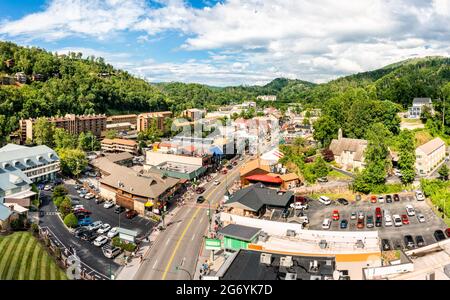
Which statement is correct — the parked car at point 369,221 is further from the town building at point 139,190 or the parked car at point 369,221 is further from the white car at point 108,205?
the white car at point 108,205

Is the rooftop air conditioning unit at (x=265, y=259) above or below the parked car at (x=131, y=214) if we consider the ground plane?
above

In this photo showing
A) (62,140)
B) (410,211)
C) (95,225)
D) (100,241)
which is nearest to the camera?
(100,241)

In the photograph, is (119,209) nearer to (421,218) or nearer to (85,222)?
(85,222)

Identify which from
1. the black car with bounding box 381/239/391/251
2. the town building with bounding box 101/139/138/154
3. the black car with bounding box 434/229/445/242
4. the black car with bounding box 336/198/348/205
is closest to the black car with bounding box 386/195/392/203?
the black car with bounding box 336/198/348/205

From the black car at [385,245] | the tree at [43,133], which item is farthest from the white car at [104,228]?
the tree at [43,133]

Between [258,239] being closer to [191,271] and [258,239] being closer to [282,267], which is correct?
[191,271]

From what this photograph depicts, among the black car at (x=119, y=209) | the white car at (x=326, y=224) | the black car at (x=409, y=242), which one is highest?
the black car at (x=409, y=242)

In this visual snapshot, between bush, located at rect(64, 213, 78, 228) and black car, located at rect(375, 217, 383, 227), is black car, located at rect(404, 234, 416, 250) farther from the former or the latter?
bush, located at rect(64, 213, 78, 228)

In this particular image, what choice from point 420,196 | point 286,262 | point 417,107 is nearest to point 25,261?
point 286,262
